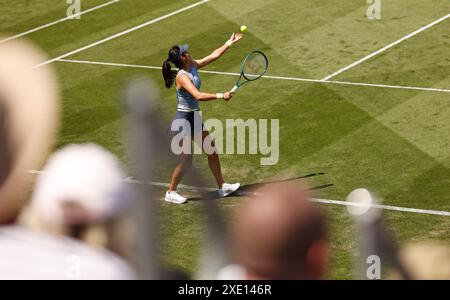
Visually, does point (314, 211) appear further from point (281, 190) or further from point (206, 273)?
point (206, 273)

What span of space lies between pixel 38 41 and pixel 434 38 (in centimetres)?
880

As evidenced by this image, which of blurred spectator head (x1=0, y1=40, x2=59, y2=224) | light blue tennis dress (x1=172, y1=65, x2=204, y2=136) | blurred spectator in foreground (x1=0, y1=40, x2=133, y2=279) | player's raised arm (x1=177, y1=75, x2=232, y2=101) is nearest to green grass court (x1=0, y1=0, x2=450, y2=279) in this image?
light blue tennis dress (x1=172, y1=65, x2=204, y2=136)

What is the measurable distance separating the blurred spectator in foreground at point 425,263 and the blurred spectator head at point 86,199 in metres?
0.67

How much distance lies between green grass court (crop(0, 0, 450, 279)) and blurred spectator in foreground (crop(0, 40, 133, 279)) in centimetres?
610

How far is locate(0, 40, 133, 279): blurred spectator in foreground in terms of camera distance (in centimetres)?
245

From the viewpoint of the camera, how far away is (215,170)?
43.6 feet

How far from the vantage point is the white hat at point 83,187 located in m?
2.54

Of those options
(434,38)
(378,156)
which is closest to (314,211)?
(378,156)

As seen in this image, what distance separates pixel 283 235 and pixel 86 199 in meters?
0.62

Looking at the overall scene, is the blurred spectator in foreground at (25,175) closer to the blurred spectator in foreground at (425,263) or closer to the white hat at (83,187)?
the white hat at (83,187)

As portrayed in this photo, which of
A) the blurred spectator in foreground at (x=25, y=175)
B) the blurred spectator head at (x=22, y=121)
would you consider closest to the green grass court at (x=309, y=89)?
the blurred spectator in foreground at (x=25, y=175)

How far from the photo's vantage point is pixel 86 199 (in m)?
2.54
